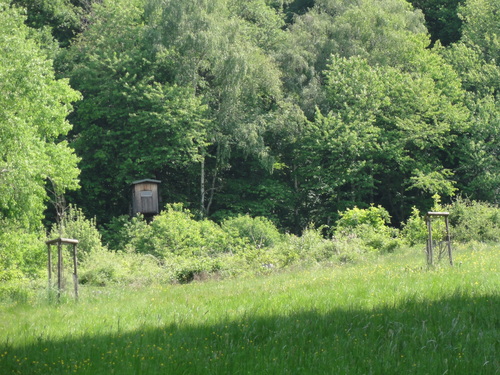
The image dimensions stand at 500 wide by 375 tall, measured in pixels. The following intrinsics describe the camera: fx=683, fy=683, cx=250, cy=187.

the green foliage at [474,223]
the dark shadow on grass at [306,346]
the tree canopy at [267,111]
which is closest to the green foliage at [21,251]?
the tree canopy at [267,111]

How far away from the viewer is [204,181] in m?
41.9

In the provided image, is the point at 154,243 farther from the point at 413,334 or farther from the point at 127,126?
the point at 413,334

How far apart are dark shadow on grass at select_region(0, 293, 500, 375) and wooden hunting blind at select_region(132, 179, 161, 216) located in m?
26.4

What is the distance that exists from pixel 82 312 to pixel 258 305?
10.8ft

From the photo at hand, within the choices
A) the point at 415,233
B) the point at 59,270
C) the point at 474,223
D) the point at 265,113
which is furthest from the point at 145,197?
the point at 59,270

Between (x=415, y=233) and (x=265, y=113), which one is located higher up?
(x=265, y=113)

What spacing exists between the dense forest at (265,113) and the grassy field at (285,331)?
1035 inches

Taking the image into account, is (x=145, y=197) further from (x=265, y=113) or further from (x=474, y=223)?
(x=474, y=223)

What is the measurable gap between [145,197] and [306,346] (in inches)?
1119

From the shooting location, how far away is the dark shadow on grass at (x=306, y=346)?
663 cm

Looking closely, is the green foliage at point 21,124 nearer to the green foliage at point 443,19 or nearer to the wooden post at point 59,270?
the wooden post at point 59,270

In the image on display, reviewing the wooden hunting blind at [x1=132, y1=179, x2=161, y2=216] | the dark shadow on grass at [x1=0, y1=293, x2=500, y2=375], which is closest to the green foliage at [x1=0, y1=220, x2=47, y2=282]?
the wooden hunting blind at [x1=132, y1=179, x2=161, y2=216]

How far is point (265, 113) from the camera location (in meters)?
41.0

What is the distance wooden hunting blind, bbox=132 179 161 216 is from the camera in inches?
1385
